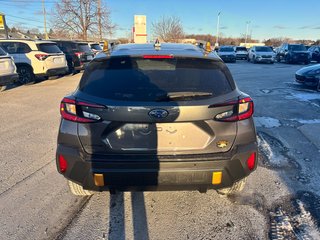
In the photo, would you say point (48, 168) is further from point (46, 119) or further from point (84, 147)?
point (46, 119)

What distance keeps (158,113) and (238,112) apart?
74cm

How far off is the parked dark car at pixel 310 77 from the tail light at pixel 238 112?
915 centimetres

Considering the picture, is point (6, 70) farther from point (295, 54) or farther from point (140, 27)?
point (295, 54)

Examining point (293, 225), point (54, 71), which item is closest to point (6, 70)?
point (54, 71)

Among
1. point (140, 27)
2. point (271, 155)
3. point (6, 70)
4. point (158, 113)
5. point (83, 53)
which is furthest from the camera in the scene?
point (140, 27)

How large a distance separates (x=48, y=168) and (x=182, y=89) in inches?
97.9

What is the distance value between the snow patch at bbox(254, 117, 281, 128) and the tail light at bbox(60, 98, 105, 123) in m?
4.44

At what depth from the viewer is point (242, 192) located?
3.31 metres

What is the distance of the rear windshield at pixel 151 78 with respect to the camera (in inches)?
98.7

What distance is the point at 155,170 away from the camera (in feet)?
7.92

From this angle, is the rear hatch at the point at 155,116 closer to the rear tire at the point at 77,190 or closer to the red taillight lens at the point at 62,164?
the red taillight lens at the point at 62,164

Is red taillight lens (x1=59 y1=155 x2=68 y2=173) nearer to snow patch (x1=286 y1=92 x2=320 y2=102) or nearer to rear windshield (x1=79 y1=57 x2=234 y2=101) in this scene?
rear windshield (x1=79 y1=57 x2=234 y2=101)

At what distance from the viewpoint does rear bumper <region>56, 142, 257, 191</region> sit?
95.0 inches

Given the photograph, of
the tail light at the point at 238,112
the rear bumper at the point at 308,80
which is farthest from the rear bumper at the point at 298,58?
the tail light at the point at 238,112
